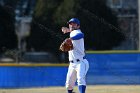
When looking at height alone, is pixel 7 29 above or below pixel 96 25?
below

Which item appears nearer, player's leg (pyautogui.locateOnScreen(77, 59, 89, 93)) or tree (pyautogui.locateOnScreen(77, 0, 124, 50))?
player's leg (pyautogui.locateOnScreen(77, 59, 89, 93))

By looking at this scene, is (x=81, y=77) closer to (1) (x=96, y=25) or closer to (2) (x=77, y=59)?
(2) (x=77, y=59)

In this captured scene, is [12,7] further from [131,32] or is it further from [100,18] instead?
[131,32]

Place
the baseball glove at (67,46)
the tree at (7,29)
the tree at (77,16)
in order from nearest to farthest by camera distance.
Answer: the baseball glove at (67,46), the tree at (77,16), the tree at (7,29)

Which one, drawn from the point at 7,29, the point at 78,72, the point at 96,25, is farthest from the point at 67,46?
the point at 7,29

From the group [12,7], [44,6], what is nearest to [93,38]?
[44,6]

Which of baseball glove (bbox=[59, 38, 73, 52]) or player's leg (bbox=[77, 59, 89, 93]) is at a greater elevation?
baseball glove (bbox=[59, 38, 73, 52])

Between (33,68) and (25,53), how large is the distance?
28649 mm

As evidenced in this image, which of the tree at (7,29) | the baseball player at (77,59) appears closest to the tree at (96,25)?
the tree at (7,29)

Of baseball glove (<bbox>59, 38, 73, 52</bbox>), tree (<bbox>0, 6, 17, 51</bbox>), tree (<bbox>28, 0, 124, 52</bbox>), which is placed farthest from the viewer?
tree (<bbox>0, 6, 17, 51</bbox>)

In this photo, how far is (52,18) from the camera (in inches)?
1512

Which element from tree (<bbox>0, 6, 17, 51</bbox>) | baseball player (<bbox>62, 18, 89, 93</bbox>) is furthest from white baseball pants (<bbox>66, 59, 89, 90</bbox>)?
tree (<bbox>0, 6, 17, 51</bbox>)

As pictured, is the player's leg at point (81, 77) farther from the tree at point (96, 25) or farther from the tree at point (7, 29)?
the tree at point (7, 29)

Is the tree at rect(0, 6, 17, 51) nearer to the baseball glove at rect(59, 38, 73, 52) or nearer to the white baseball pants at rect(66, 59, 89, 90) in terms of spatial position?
the white baseball pants at rect(66, 59, 89, 90)
